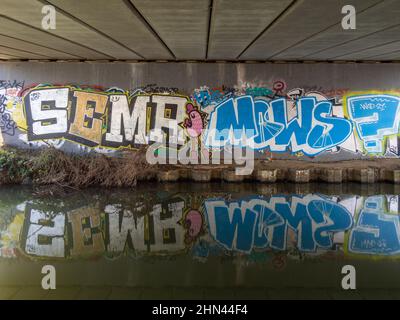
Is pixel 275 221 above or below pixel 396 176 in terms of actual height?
below

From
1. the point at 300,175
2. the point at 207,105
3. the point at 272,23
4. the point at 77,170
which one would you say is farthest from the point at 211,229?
the point at 207,105

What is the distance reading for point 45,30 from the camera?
7.27 meters

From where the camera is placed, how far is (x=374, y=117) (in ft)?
41.0

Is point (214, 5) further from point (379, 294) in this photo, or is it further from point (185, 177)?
point (185, 177)

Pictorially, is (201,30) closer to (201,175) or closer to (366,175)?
(201,175)

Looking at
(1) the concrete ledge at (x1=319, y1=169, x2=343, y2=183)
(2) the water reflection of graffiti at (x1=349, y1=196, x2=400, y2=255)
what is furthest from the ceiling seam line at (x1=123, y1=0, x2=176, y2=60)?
(1) the concrete ledge at (x1=319, y1=169, x2=343, y2=183)

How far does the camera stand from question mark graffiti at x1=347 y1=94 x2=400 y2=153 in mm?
12406

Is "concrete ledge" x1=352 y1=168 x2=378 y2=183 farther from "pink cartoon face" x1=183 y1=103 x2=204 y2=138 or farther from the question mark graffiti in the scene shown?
"pink cartoon face" x1=183 y1=103 x2=204 y2=138

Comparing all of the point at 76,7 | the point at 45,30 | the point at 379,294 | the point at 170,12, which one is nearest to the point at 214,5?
the point at 170,12

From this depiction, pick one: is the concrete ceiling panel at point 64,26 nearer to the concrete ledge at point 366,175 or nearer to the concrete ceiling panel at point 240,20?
the concrete ceiling panel at point 240,20

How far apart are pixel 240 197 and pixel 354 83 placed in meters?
6.35

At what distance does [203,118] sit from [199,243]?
22.3 feet

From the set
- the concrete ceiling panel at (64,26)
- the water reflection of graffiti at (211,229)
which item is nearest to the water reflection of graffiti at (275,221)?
the water reflection of graffiti at (211,229)

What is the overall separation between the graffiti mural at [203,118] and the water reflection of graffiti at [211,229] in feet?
12.8
